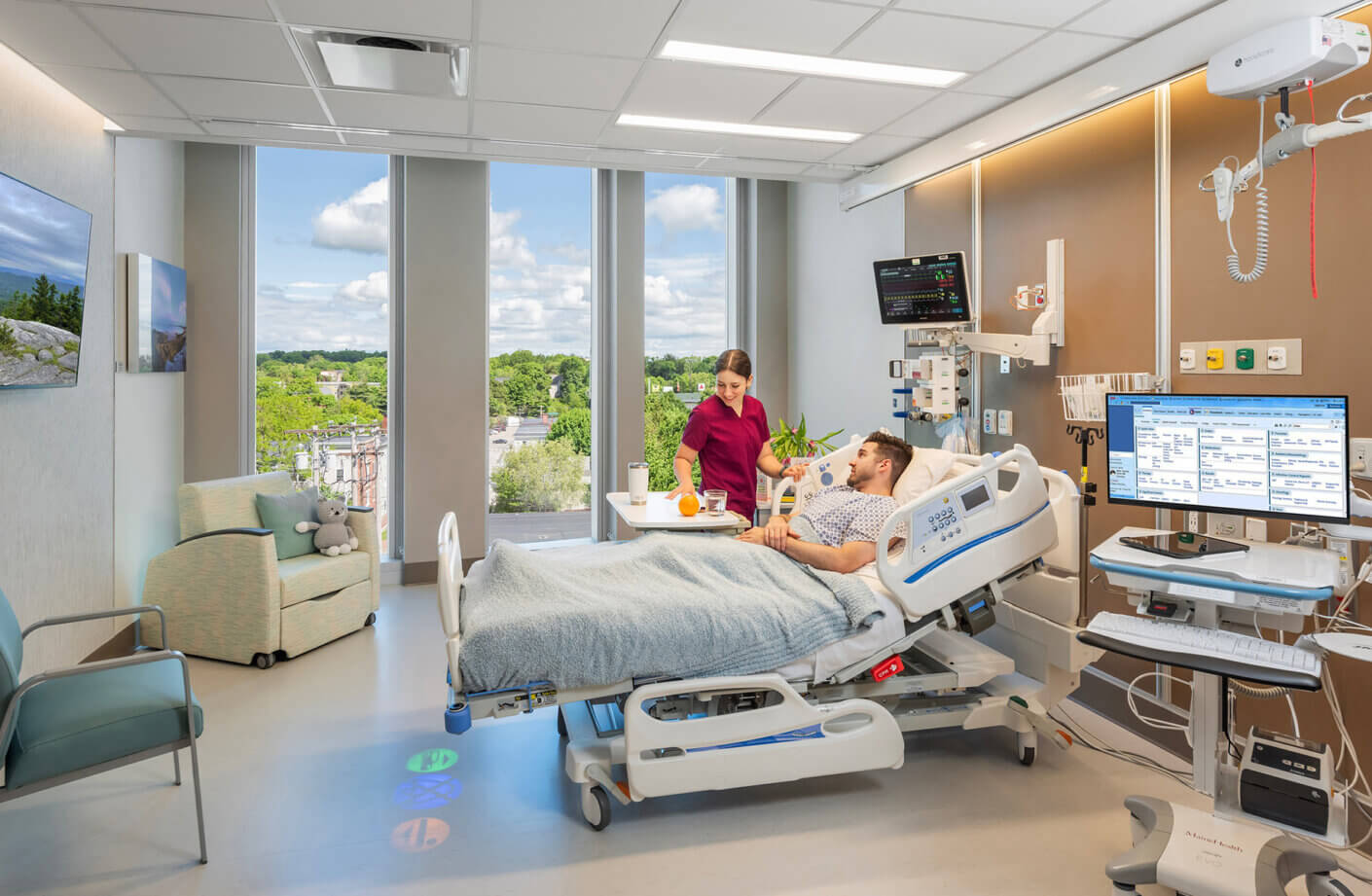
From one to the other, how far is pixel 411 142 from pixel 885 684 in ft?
11.6

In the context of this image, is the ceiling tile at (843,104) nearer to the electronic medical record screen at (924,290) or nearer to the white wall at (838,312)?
the electronic medical record screen at (924,290)

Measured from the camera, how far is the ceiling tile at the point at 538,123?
373cm

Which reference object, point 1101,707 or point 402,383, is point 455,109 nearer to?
point 402,383

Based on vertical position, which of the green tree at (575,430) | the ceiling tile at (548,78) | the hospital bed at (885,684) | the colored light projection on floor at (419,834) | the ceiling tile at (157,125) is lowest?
the colored light projection on floor at (419,834)

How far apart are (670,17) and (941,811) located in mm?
2775

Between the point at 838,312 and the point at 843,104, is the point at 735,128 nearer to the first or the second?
the point at 843,104

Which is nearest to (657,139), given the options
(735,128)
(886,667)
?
(735,128)

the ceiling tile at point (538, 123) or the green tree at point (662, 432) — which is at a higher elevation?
the ceiling tile at point (538, 123)

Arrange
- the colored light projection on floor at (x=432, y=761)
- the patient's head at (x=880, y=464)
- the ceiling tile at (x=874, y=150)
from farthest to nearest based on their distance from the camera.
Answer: the ceiling tile at (x=874, y=150) < the patient's head at (x=880, y=464) < the colored light projection on floor at (x=432, y=761)

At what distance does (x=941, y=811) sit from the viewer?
2568 mm

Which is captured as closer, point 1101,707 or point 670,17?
point 670,17

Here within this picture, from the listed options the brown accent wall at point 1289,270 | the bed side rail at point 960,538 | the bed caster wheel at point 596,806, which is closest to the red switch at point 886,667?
the bed side rail at point 960,538

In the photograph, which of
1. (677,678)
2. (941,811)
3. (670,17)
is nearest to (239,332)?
(670,17)

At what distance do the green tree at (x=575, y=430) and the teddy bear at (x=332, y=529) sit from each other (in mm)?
1812
